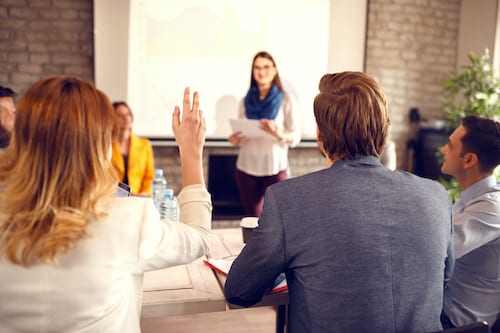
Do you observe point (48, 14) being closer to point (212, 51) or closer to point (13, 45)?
point (13, 45)

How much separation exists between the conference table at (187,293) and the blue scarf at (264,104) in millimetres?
1796

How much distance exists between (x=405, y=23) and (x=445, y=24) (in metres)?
0.45

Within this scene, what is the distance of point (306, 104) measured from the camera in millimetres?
4336

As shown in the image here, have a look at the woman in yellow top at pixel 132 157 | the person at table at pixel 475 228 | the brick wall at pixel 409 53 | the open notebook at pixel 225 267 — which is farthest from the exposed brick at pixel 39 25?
the person at table at pixel 475 228

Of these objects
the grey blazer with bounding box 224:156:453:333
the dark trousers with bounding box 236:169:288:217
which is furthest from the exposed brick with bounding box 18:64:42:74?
the grey blazer with bounding box 224:156:453:333

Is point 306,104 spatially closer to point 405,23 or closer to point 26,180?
point 405,23

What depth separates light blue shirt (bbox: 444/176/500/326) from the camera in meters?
1.55

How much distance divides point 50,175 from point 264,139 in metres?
2.41

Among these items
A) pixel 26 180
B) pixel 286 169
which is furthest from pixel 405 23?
pixel 26 180

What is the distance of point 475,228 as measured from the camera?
5.07 feet

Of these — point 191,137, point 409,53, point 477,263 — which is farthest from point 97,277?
point 409,53

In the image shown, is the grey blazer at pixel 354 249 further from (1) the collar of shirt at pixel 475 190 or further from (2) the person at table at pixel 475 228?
(1) the collar of shirt at pixel 475 190

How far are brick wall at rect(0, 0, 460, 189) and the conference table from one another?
258 centimetres

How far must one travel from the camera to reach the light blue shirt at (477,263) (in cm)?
155
